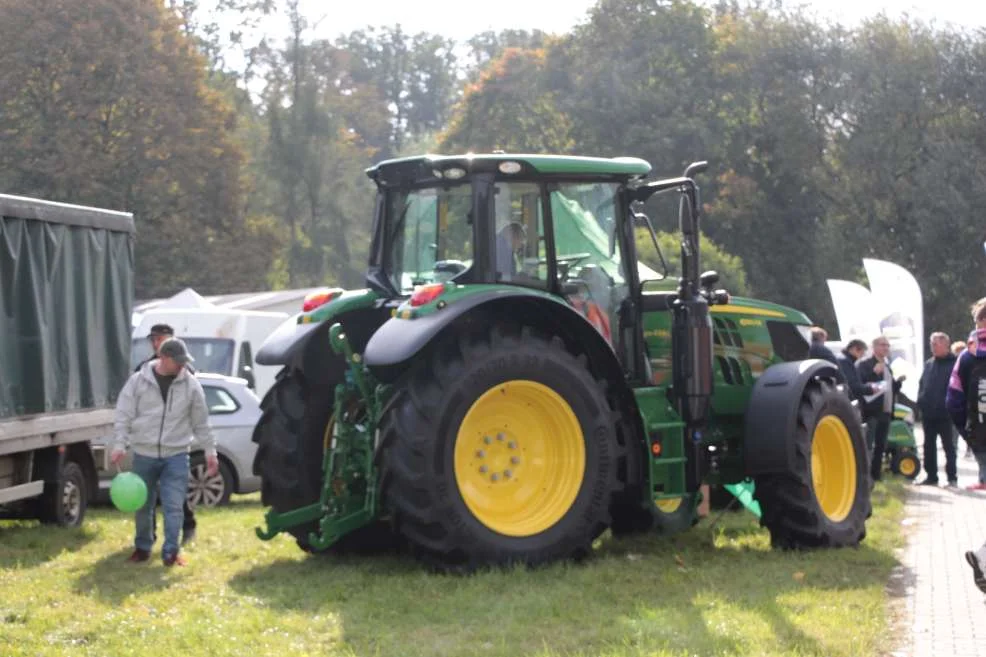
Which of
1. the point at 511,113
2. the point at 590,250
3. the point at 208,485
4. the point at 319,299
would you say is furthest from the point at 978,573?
the point at 511,113

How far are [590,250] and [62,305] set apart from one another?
16.9ft

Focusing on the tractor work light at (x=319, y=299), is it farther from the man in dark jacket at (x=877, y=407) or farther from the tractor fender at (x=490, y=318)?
the man in dark jacket at (x=877, y=407)

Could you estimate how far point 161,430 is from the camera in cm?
1155

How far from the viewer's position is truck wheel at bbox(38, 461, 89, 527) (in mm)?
13906

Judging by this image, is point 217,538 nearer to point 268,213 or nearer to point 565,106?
point 565,106

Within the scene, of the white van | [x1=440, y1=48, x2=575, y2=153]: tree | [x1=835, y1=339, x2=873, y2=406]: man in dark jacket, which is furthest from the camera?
[x1=440, y1=48, x2=575, y2=153]: tree

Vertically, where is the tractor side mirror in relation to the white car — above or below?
above

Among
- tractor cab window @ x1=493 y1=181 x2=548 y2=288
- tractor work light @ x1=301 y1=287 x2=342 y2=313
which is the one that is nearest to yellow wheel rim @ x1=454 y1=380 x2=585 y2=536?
tractor cab window @ x1=493 y1=181 x2=548 y2=288

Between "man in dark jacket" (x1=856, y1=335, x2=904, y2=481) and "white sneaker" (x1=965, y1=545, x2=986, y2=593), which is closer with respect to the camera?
"white sneaker" (x1=965, y1=545, x2=986, y2=593)

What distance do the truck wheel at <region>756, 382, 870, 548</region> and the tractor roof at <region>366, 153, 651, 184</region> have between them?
2131 mm

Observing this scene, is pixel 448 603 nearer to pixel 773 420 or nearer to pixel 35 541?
pixel 773 420

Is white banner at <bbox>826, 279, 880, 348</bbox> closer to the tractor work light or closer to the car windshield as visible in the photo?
the car windshield

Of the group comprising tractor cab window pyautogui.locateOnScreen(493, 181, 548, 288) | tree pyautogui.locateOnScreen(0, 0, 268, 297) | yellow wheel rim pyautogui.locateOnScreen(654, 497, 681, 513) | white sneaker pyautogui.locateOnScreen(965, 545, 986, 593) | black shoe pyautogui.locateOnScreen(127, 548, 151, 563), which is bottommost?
black shoe pyautogui.locateOnScreen(127, 548, 151, 563)

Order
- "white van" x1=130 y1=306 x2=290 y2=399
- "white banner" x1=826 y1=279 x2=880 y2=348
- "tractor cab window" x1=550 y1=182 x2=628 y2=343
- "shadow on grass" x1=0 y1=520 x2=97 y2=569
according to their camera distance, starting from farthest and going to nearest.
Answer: "white banner" x1=826 y1=279 x2=880 y2=348 < "white van" x1=130 y1=306 x2=290 y2=399 < "shadow on grass" x1=0 y1=520 x2=97 y2=569 < "tractor cab window" x1=550 y1=182 x2=628 y2=343
